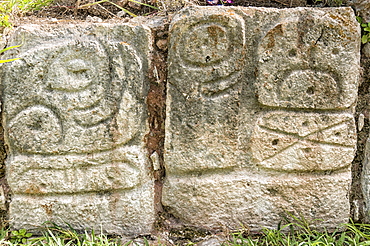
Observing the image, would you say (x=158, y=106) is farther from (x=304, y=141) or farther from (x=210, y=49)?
(x=304, y=141)

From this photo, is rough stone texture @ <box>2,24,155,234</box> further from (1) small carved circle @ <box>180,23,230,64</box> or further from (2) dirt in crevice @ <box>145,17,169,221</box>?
(1) small carved circle @ <box>180,23,230,64</box>

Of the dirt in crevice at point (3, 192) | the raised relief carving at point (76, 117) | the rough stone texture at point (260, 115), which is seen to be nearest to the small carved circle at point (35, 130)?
the raised relief carving at point (76, 117)

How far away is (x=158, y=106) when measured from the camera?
1725 mm

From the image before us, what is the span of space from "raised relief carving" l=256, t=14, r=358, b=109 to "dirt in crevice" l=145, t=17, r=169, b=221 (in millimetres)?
445

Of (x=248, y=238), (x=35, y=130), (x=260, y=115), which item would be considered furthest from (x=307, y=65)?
(x=35, y=130)

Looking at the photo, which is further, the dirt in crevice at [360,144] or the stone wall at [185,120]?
the dirt in crevice at [360,144]

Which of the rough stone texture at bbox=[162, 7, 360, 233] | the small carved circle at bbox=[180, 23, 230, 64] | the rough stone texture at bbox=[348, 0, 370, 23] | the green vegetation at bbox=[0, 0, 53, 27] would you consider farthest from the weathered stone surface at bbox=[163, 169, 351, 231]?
the green vegetation at bbox=[0, 0, 53, 27]

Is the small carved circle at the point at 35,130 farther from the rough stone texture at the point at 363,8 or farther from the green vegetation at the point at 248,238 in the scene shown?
the rough stone texture at the point at 363,8

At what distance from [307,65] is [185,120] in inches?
24.2

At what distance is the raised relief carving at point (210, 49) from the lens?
1586 mm

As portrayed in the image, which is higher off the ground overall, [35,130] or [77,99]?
[77,99]

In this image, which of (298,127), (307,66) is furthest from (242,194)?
(307,66)

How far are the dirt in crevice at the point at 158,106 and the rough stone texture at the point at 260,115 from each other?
0.15ft

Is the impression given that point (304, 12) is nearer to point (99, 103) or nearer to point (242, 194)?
point (242, 194)
